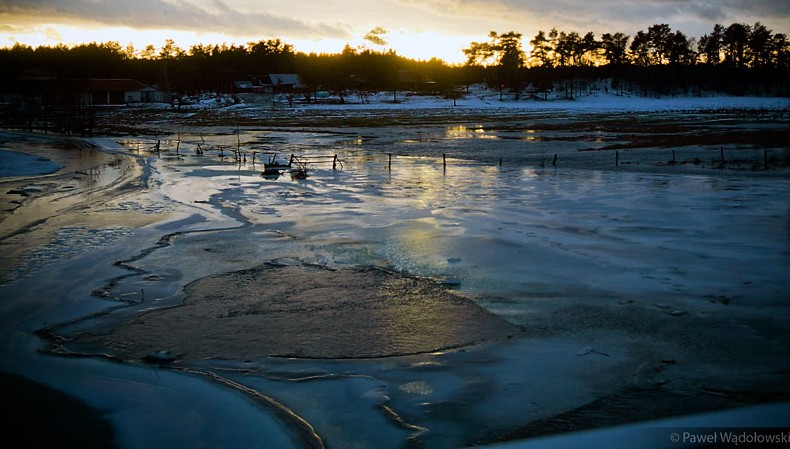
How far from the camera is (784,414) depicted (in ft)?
14.7

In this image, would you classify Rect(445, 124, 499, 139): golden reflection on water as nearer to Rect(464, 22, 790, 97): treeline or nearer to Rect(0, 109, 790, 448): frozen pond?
Rect(0, 109, 790, 448): frozen pond

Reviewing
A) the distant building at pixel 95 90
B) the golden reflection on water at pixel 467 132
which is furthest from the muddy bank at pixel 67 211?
the distant building at pixel 95 90

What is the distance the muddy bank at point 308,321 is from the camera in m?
5.89

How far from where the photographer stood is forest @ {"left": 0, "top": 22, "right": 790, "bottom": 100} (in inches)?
3103

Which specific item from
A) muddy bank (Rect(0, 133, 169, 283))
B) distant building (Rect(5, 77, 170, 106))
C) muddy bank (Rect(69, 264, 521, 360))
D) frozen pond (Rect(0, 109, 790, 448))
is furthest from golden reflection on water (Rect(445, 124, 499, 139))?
distant building (Rect(5, 77, 170, 106))

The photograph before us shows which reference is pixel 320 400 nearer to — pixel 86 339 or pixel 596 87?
pixel 86 339

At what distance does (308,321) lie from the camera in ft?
21.5

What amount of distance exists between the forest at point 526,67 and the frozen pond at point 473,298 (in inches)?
2622

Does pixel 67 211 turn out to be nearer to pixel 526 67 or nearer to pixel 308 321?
pixel 308 321

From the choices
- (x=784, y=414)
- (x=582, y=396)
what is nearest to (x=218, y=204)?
(x=582, y=396)

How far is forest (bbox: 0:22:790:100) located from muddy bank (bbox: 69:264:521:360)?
71980mm

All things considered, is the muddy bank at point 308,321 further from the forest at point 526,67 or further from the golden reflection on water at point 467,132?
the forest at point 526,67

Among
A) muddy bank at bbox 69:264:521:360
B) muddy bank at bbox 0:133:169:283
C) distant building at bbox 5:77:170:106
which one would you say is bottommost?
muddy bank at bbox 69:264:521:360

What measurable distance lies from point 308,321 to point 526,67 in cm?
9073
